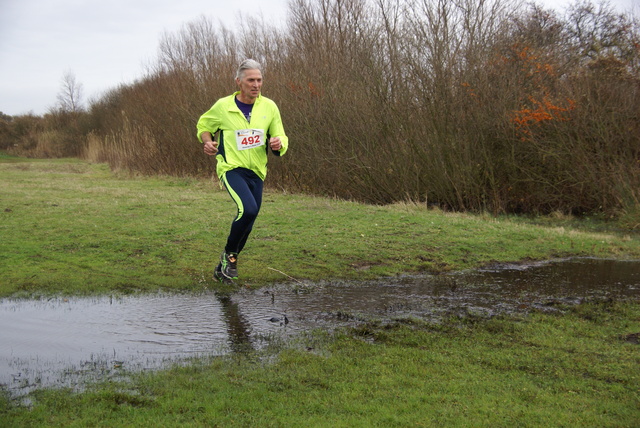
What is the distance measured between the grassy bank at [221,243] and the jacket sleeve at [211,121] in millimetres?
1806

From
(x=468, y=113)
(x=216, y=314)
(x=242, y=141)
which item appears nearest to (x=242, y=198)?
(x=242, y=141)

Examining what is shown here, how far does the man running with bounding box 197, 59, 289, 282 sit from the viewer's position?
7035 mm

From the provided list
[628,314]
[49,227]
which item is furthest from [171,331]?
[49,227]

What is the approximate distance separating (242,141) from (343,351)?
3.17 m

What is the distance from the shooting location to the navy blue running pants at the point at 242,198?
712 centimetres

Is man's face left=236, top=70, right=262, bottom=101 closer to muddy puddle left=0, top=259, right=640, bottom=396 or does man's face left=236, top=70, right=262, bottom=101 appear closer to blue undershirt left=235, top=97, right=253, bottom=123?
blue undershirt left=235, top=97, right=253, bottom=123

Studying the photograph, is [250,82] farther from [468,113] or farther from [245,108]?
[468,113]

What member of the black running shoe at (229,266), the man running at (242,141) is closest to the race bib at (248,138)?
the man running at (242,141)

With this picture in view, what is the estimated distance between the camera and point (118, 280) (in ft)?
24.2

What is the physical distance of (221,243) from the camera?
9.59 metres

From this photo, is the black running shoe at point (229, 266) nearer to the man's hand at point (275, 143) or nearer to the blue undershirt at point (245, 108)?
the man's hand at point (275, 143)

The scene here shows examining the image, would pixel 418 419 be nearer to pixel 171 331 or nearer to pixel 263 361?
pixel 263 361

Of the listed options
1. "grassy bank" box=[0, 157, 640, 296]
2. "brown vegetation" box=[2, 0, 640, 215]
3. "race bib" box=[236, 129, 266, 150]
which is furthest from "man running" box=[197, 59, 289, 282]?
"brown vegetation" box=[2, 0, 640, 215]

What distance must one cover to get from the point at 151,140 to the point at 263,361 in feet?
82.6
